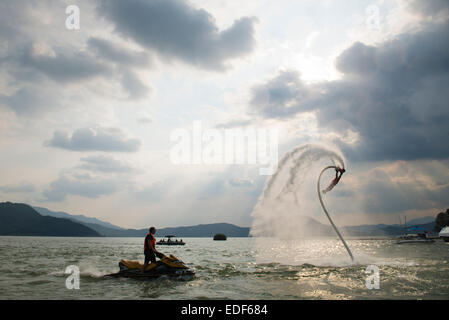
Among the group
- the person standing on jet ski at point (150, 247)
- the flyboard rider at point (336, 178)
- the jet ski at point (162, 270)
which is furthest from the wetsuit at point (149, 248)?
the flyboard rider at point (336, 178)

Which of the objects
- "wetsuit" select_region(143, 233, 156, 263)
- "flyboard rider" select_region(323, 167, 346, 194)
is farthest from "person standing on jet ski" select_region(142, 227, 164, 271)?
"flyboard rider" select_region(323, 167, 346, 194)

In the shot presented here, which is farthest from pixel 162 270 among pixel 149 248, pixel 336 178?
pixel 336 178

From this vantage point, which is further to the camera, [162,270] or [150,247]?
[162,270]

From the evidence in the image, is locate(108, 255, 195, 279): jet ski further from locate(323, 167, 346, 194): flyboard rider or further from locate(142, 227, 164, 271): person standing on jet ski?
locate(323, 167, 346, 194): flyboard rider

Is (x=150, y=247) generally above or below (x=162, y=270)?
above

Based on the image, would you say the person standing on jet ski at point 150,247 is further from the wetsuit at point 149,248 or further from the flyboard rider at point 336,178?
the flyboard rider at point 336,178

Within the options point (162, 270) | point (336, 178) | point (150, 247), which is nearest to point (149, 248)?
point (150, 247)

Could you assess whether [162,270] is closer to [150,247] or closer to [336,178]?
[150,247]
